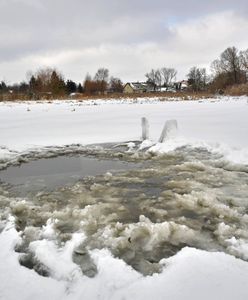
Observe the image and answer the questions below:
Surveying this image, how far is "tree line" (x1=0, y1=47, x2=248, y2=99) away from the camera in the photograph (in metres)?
50.1

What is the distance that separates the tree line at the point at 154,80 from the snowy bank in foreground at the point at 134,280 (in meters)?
34.0

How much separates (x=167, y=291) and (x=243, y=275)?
59 cm

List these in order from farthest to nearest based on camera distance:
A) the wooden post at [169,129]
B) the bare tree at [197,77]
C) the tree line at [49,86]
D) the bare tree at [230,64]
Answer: the bare tree at [197,77]
the bare tree at [230,64]
the tree line at [49,86]
the wooden post at [169,129]

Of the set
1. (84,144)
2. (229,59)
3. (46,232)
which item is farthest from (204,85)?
(46,232)

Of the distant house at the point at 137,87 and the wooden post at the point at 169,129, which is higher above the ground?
the distant house at the point at 137,87

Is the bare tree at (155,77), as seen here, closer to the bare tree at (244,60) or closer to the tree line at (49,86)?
the tree line at (49,86)

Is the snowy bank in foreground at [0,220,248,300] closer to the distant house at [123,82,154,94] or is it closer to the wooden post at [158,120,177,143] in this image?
the wooden post at [158,120,177,143]

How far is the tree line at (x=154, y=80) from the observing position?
50088mm

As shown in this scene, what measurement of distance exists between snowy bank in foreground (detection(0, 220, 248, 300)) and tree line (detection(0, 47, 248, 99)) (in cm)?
3402

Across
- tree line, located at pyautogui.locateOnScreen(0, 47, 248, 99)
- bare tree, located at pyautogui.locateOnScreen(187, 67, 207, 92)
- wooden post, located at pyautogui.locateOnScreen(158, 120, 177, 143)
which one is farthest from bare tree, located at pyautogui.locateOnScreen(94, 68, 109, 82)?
wooden post, located at pyautogui.locateOnScreen(158, 120, 177, 143)

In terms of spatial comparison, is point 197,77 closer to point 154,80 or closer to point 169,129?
point 154,80

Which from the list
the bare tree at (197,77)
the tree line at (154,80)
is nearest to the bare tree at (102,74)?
the tree line at (154,80)

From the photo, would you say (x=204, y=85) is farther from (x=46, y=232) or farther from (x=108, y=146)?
(x=46, y=232)

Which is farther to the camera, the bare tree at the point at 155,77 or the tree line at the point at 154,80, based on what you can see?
the bare tree at the point at 155,77
